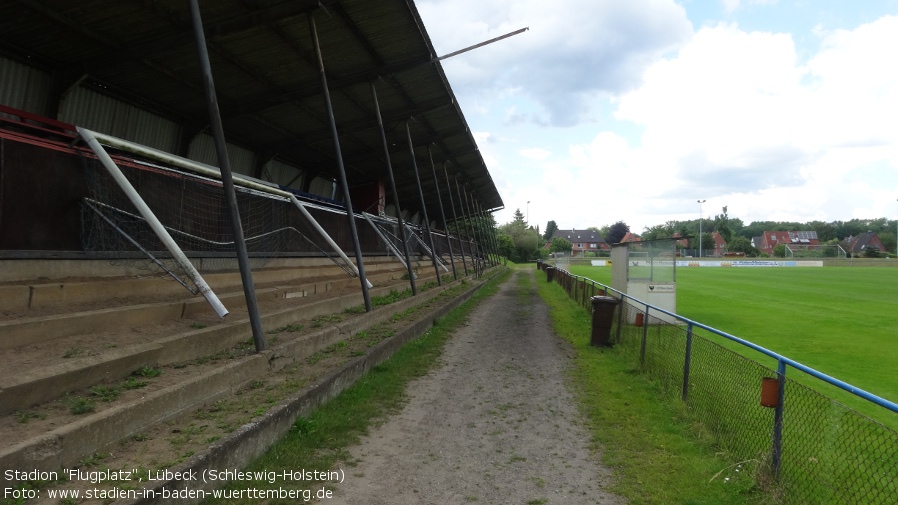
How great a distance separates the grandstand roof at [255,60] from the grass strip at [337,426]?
19.1ft

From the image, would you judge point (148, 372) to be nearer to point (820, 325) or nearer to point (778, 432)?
point (778, 432)

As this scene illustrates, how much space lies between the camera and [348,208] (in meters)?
10.4

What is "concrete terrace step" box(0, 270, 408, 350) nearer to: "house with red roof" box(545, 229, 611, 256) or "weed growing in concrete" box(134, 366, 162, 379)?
"weed growing in concrete" box(134, 366, 162, 379)

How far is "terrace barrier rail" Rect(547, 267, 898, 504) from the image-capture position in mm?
3957

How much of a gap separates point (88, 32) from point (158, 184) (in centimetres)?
272

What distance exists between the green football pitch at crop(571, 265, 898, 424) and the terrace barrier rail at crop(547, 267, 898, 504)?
3.90ft

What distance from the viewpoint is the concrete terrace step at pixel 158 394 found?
3.25m

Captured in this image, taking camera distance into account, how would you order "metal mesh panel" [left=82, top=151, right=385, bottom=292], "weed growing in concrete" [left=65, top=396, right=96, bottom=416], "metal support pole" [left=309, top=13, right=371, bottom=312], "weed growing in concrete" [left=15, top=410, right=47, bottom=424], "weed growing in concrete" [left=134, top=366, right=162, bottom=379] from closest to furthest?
"weed growing in concrete" [left=15, top=410, right=47, bottom=424] → "weed growing in concrete" [left=65, top=396, right=96, bottom=416] → "weed growing in concrete" [left=134, top=366, right=162, bottom=379] → "metal mesh panel" [left=82, top=151, right=385, bottom=292] → "metal support pole" [left=309, top=13, right=371, bottom=312]

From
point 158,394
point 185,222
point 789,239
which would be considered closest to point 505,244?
point 185,222

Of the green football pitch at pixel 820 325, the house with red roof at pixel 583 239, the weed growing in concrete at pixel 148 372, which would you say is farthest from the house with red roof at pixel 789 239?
the weed growing in concrete at pixel 148 372

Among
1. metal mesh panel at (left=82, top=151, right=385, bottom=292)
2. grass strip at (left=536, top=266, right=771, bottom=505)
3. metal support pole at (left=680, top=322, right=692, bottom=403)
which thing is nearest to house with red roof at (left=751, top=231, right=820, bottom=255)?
metal mesh panel at (left=82, top=151, right=385, bottom=292)

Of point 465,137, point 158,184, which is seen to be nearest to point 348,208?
point 158,184

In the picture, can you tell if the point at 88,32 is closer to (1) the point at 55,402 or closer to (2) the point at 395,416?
(1) the point at 55,402

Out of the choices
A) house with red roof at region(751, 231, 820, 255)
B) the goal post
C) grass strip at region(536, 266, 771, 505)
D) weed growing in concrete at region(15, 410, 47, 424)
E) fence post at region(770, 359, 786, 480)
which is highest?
house with red roof at region(751, 231, 820, 255)
